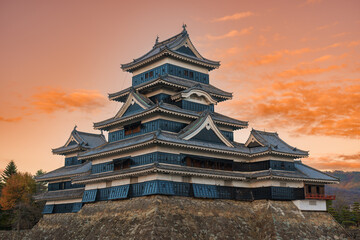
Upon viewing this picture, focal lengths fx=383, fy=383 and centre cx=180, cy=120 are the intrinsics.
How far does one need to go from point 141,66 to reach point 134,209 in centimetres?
2126

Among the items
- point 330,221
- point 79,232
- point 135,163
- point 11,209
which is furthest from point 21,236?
point 330,221

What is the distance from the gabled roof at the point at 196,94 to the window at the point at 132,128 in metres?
5.56

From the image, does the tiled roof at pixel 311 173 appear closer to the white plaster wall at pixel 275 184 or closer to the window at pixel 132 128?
the white plaster wall at pixel 275 184

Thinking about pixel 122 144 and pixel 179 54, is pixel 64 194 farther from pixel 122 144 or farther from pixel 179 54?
pixel 179 54

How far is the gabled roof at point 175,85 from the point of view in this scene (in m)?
46.2

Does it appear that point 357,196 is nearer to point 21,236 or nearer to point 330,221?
point 330,221

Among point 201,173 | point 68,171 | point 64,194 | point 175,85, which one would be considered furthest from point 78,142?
point 201,173

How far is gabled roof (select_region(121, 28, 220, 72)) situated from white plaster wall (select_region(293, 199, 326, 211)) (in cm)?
2122

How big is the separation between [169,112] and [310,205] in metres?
20.8

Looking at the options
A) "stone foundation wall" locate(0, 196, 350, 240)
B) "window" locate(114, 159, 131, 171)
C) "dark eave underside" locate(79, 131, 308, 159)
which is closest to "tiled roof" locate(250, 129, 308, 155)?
"dark eave underside" locate(79, 131, 308, 159)

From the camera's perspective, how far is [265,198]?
1747 inches

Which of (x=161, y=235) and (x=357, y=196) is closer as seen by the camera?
(x=161, y=235)

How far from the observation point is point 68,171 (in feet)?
191

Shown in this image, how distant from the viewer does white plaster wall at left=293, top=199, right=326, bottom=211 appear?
45.7m
